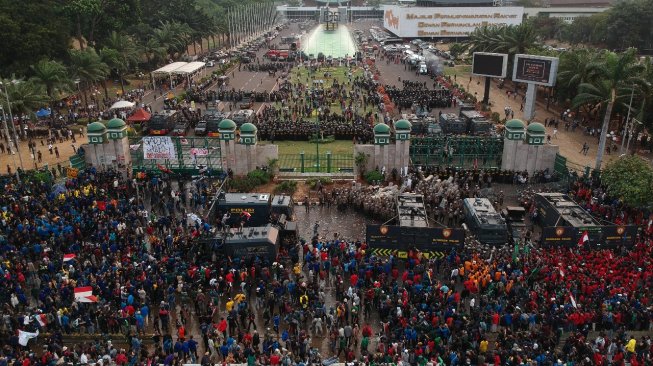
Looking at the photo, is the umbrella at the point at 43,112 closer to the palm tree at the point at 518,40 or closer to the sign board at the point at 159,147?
the sign board at the point at 159,147

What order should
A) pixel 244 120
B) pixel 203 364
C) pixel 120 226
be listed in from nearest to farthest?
pixel 203 364, pixel 120 226, pixel 244 120

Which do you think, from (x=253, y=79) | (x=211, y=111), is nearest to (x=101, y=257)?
(x=211, y=111)

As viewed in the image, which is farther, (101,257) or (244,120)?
(244,120)

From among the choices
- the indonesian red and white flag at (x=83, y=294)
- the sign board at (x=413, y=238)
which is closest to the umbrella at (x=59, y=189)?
the indonesian red and white flag at (x=83, y=294)

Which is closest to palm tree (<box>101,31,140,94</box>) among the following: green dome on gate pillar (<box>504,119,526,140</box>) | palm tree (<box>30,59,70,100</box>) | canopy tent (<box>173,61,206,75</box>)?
canopy tent (<box>173,61,206,75</box>)

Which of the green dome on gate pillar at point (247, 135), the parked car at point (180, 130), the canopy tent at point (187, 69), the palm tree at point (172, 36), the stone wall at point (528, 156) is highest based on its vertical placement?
the palm tree at point (172, 36)

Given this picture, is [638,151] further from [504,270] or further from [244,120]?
[244,120]

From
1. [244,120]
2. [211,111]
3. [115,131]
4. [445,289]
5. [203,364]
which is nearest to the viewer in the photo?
[203,364]

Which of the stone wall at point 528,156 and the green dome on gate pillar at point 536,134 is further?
the stone wall at point 528,156
